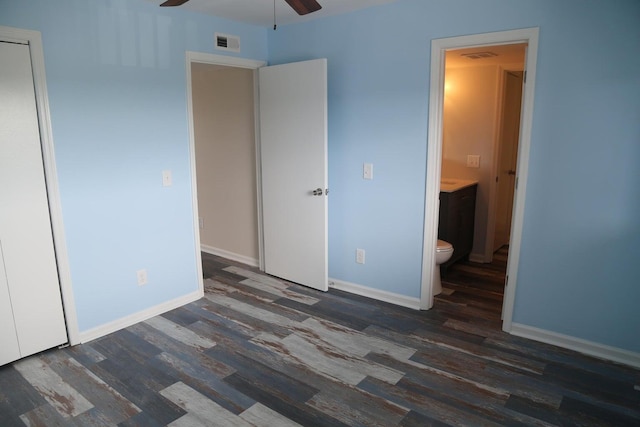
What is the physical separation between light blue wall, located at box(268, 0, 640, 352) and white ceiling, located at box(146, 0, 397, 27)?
4.6 inches

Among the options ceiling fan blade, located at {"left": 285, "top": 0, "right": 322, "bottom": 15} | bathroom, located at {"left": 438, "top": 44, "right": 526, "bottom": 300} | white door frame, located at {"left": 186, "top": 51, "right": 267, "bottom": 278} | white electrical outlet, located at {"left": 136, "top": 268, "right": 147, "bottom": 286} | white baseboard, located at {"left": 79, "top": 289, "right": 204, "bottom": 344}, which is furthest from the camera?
bathroom, located at {"left": 438, "top": 44, "right": 526, "bottom": 300}

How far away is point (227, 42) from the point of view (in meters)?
3.65

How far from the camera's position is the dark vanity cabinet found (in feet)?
13.6

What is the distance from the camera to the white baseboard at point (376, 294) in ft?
11.5

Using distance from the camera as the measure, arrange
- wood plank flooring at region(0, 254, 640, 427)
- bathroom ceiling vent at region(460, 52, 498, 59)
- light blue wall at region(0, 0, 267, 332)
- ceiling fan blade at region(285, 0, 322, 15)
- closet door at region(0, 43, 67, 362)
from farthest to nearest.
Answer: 1. bathroom ceiling vent at region(460, 52, 498, 59)
2. light blue wall at region(0, 0, 267, 332)
3. closet door at region(0, 43, 67, 362)
4. wood plank flooring at region(0, 254, 640, 427)
5. ceiling fan blade at region(285, 0, 322, 15)

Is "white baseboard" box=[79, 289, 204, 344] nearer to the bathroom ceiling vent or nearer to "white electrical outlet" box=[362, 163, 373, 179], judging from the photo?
"white electrical outlet" box=[362, 163, 373, 179]

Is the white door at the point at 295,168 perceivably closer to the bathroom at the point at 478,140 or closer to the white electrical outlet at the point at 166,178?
the white electrical outlet at the point at 166,178

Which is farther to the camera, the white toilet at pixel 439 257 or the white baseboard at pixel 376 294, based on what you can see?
the white toilet at pixel 439 257

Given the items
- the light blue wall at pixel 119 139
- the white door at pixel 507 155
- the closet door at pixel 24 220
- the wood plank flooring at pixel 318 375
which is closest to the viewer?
the wood plank flooring at pixel 318 375

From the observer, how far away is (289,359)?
2744 millimetres

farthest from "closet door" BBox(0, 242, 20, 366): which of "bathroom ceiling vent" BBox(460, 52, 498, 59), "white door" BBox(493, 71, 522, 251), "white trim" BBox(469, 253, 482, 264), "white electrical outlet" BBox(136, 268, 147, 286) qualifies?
"white door" BBox(493, 71, 522, 251)

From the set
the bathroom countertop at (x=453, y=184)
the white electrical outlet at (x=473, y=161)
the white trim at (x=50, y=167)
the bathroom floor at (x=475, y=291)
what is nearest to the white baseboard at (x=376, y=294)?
the bathroom floor at (x=475, y=291)

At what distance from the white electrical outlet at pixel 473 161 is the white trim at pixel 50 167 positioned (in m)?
3.76

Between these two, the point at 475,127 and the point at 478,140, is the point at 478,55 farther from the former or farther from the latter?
the point at 478,140
